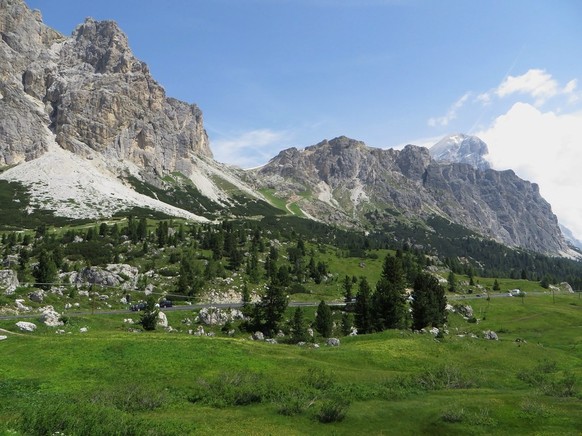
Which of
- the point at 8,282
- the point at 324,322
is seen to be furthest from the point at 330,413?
the point at 8,282

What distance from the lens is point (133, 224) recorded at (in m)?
178

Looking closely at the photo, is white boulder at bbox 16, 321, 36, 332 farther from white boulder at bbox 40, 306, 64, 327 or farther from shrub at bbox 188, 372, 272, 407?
shrub at bbox 188, 372, 272, 407

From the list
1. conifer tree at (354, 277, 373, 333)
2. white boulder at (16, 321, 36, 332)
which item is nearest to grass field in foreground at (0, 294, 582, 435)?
white boulder at (16, 321, 36, 332)

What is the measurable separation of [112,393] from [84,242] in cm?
12850

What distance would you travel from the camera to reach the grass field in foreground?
32.2m

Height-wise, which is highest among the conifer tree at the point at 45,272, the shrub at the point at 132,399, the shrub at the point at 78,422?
the conifer tree at the point at 45,272

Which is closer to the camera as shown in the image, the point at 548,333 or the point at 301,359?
the point at 301,359

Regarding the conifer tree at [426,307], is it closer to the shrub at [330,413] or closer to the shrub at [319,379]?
the shrub at [319,379]

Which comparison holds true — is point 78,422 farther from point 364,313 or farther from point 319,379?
point 364,313

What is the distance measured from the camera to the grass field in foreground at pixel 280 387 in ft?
106

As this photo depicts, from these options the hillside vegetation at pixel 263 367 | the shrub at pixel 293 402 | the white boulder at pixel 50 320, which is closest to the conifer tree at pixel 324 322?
the hillside vegetation at pixel 263 367

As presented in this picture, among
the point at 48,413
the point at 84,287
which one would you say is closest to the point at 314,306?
the point at 84,287

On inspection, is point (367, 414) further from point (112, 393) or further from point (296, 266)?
point (296, 266)

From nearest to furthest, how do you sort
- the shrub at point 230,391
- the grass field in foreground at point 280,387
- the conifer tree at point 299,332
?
the grass field in foreground at point 280,387 → the shrub at point 230,391 → the conifer tree at point 299,332
